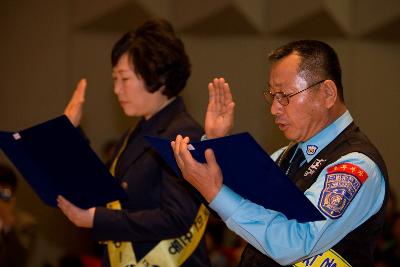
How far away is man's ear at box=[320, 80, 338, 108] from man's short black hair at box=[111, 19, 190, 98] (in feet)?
2.97

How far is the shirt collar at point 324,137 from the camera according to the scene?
2135 millimetres

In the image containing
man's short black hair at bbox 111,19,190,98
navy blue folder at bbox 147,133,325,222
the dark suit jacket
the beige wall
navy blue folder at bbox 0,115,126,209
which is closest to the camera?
navy blue folder at bbox 147,133,325,222

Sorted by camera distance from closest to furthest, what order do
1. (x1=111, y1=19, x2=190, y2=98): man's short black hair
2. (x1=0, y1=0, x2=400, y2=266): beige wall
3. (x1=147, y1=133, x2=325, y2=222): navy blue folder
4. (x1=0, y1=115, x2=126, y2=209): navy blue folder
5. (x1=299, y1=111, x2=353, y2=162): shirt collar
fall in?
(x1=147, y1=133, x2=325, y2=222): navy blue folder
(x1=299, y1=111, x2=353, y2=162): shirt collar
(x1=0, y1=115, x2=126, y2=209): navy blue folder
(x1=111, y1=19, x2=190, y2=98): man's short black hair
(x1=0, y1=0, x2=400, y2=266): beige wall

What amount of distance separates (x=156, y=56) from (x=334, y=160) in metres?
1.07

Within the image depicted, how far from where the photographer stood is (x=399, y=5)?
17.5ft

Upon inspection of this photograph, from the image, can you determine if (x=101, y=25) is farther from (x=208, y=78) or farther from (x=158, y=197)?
(x=158, y=197)

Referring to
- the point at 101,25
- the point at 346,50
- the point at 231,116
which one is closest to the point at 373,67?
the point at 346,50

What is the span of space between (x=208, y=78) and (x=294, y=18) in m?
0.71

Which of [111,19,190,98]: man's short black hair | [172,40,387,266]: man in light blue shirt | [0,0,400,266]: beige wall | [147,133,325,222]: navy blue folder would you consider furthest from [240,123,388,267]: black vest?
[0,0,400,266]: beige wall

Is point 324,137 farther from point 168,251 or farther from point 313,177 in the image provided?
point 168,251

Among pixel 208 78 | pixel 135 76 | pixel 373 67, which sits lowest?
pixel 373 67

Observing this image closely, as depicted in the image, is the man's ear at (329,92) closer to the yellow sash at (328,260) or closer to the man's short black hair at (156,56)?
the yellow sash at (328,260)

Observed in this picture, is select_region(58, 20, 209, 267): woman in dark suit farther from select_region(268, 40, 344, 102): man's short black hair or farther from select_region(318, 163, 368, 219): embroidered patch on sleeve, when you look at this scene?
select_region(318, 163, 368, 219): embroidered patch on sleeve

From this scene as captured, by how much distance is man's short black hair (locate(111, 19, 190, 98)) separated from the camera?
9.55 feet
